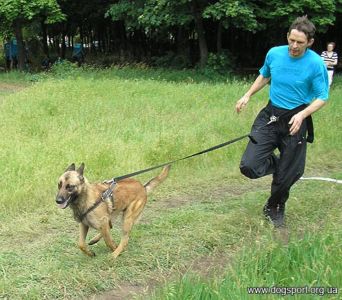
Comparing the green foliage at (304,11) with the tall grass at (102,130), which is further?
the green foliage at (304,11)

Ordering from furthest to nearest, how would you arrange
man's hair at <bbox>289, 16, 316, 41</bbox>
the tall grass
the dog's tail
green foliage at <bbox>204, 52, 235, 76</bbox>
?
green foliage at <bbox>204, 52, 235, 76</bbox>, the tall grass, the dog's tail, man's hair at <bbox>289, 16, 316, 41</bbox>

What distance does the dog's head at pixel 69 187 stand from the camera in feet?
14.4

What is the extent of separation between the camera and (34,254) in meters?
4.96

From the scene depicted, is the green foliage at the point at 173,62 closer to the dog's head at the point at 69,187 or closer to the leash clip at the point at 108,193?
the leash clip at the point at 108,193

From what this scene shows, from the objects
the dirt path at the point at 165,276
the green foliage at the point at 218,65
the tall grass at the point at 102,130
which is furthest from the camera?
the green foliage at the point at 218,65

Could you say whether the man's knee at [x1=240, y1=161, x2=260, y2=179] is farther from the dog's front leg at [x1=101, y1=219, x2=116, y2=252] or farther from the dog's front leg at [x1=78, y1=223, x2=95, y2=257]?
the dog's front leg at [x1=78, y1=223, x2=95, y2=257]

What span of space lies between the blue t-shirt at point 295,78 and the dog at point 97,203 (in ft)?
5.72

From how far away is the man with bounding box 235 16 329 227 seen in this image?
16.8 ft

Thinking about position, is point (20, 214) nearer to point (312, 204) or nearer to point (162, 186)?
point (162, 186)

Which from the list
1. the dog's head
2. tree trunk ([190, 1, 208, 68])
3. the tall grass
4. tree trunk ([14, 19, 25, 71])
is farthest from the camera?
tree trunk ([14, 19, 25, 71])

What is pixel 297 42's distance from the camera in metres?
5.01

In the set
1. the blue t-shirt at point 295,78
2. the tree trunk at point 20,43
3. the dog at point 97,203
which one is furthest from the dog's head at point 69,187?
the tree trunk at point 20,43

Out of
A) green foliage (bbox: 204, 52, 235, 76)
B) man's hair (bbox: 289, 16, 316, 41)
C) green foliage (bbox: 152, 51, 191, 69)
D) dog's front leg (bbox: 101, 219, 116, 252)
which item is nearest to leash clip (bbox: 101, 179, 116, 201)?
dog's front leg (bbox: 101, 219, 116, 252)

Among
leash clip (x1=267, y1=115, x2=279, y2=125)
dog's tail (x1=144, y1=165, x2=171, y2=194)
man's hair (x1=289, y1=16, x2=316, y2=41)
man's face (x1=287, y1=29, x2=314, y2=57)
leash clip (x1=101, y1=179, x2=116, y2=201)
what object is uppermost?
man's hair (x1=289, y1=16, x2=316, y2=41)
